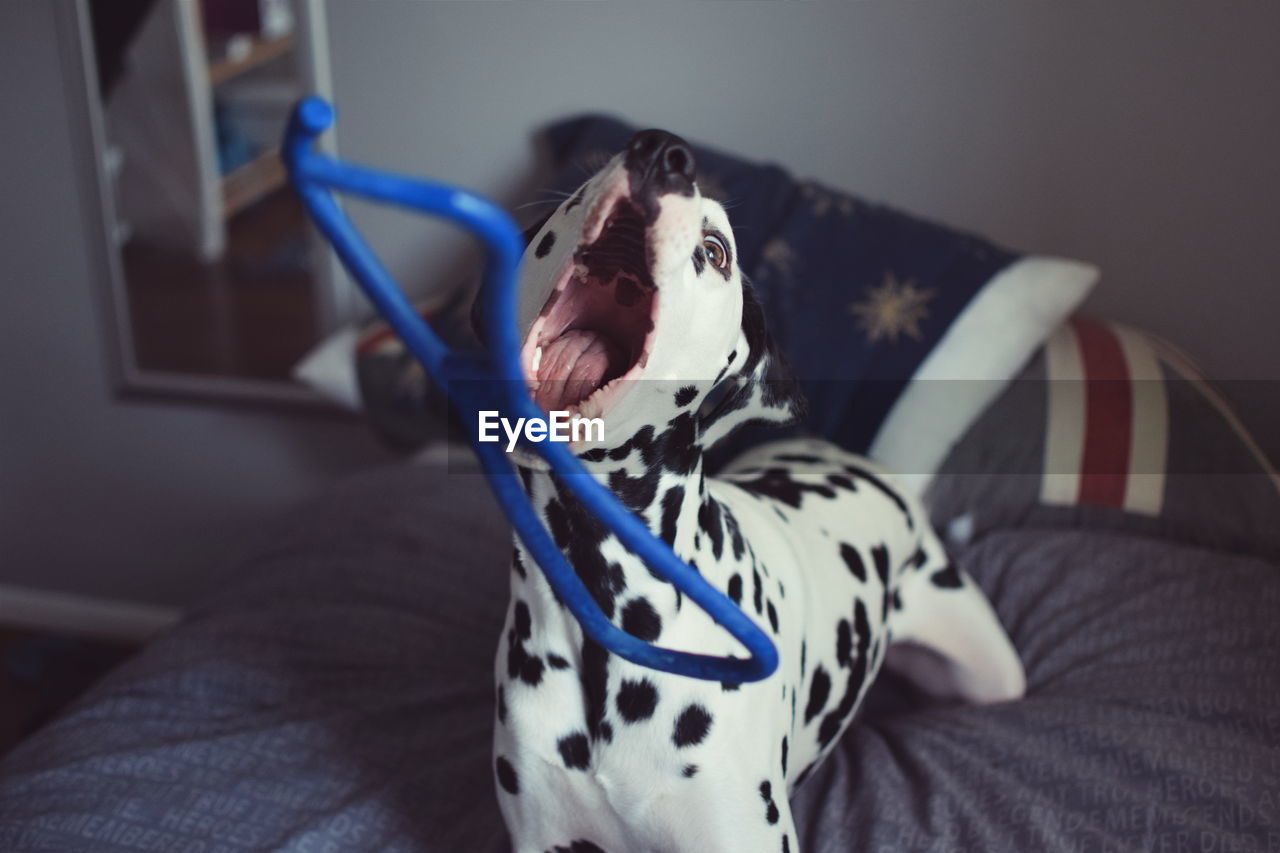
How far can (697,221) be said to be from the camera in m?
0.82

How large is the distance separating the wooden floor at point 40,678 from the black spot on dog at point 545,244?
2.01 metres

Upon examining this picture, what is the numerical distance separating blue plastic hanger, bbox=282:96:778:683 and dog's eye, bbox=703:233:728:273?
8.5 inches

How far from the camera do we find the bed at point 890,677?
1296mm

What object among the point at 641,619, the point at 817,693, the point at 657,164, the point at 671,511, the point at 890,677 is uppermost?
the point at 657,164

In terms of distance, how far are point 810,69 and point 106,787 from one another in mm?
1447

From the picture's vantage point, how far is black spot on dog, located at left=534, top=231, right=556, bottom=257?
0.91 m

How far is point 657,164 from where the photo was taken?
0.80 metres

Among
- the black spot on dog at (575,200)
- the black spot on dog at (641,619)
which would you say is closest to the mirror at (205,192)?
the black spot on dog at (575,200)

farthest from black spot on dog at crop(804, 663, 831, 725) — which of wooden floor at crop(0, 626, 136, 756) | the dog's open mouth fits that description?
wooden floor at crop(0, 626, 136, 756)

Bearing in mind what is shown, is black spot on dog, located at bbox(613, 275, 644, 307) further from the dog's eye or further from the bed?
the bed

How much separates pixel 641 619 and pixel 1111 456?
3.58 feet

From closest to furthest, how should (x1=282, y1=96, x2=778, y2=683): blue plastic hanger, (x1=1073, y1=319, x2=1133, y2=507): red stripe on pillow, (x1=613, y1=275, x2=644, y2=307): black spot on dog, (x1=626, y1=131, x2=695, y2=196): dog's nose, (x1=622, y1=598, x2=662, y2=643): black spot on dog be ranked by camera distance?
(x1=282, y1=96, x2=778, y2=683): blue plastic hanger < (x1=626, y1=131, x2=695, y2=196): dog's nose < (x1=613, y1=275, x2=644, y2=307): black spot on dog < (x1=622, y1=598, x2=662, y2=643): black spot on dog < (x1=1073, y1=319, x2=1133, y2=507): red stripe on pillow

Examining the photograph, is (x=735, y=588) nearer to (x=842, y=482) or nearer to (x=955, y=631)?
(x=842, y=482)

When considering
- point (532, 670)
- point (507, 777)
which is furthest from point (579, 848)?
point (532, 670)
